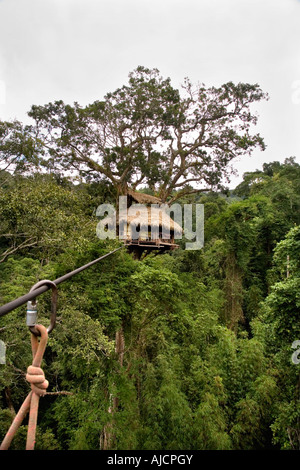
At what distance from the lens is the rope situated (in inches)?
21.0

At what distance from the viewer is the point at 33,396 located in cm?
58

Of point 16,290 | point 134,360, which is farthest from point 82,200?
point 134,360

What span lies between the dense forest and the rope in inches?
158

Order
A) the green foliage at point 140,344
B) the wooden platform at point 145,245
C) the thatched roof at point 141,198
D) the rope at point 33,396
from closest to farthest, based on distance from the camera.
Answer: the rope at point 33,396 → the green foliage at point 140,344 → the wooden platform at point 145,245 → the thatched roof at point 141,198

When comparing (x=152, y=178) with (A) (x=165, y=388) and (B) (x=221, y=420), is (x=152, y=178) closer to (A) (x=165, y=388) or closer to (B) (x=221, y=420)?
(A) (x=165, y=388)

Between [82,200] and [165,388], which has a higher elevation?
[82,200]

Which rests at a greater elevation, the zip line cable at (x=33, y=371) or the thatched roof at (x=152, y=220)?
the thatched roof at (x=152, y=220)

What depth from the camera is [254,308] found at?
10.8m

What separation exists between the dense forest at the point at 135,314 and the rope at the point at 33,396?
4001mm

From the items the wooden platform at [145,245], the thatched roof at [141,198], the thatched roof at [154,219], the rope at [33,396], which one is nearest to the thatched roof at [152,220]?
the thatched roof at [154,219]

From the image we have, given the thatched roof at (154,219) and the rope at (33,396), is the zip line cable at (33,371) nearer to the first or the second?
the rope at (33,396)

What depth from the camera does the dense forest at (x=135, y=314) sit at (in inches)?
184

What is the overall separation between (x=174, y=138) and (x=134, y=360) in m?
6.47

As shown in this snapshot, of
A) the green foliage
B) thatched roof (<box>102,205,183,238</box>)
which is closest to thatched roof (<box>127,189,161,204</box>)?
thatched roof (<box>102,205,183,238</box>)
